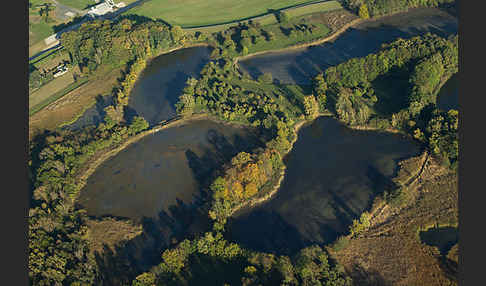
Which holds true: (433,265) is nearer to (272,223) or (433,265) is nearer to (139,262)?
(272,223)

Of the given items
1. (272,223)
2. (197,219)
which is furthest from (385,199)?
(197,219)

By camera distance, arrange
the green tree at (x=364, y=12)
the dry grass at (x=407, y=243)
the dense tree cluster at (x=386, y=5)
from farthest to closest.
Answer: the dense tree cluster at (x=386, y=5) < the green tree at (x=364, y=12) < the dry grass at (x=407, y=243)

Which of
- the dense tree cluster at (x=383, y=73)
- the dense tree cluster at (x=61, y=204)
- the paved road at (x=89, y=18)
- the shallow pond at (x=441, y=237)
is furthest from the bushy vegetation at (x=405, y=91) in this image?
the paved road at (x=89, y=18)

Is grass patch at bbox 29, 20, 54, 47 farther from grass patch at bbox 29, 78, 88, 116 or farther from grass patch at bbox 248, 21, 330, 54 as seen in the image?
grass patch at bbox 248, 21, 330, 54

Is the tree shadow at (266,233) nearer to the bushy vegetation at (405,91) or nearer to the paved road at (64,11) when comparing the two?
the bushy vegetation at (405,91)

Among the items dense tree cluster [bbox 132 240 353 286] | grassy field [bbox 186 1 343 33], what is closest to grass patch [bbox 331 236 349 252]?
dense tree cluster [bbox 132 240 353 286]

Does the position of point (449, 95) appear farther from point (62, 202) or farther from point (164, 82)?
point (62, 202)
